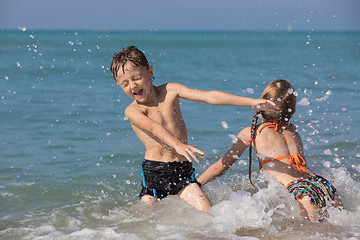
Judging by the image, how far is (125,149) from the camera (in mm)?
5988

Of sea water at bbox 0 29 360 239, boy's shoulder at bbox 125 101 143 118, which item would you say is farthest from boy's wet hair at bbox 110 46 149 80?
sea water at bbox 0 29 360 239

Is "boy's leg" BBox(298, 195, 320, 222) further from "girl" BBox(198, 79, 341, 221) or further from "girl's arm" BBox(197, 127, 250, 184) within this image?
"girl's arm" BBox(197, 127, 250, 184)

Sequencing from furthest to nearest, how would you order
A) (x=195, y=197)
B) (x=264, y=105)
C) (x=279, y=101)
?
1. (x=195, y=197)
2. (x=279, y=101)
3. (x=264, y=105)

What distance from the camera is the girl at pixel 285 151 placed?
3.54 meters

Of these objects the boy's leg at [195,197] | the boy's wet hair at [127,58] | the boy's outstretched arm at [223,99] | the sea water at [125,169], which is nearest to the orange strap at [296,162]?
the sea water at [125,169]

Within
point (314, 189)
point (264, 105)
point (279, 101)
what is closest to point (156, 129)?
point (264, 105)

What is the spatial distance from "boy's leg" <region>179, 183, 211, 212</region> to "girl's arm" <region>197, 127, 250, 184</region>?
186 millimetres

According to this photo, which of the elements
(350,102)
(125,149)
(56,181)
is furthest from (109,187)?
(350,102)

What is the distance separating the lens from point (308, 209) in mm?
3504

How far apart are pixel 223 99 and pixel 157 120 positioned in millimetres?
647

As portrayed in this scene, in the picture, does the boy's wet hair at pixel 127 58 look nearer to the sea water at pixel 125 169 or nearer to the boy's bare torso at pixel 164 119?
the boy's bare torso at pixel 164 119

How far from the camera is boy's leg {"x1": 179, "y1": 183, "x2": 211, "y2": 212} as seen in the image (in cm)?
366

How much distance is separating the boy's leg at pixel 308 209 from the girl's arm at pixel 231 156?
0.63m

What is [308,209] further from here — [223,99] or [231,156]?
[223,99]
